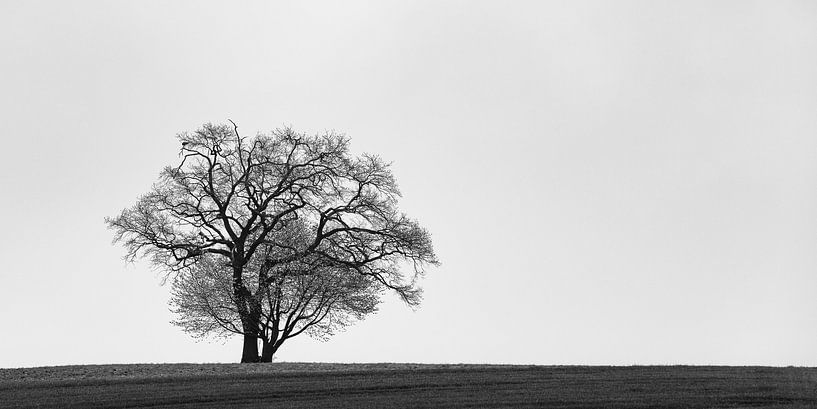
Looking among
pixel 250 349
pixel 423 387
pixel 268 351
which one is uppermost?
pixel 250 349

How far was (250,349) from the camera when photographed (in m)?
42.9

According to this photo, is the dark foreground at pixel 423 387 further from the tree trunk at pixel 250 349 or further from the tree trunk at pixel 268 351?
the tree trunk at pixel 250 349

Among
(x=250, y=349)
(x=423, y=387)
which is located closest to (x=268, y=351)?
(x=250, y=349)

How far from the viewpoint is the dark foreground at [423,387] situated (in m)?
25.0

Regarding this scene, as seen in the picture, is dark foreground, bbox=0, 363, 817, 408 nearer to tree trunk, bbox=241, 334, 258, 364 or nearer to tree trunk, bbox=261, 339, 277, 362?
tree trunk, bbox=261, 339, 277, 362

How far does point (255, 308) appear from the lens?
1641 inches

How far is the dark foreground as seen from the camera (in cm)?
2500

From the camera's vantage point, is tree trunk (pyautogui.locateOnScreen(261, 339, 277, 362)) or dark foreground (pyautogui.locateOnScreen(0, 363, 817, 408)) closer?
dark foreground (pyautogui.locateOnScreen(0, 363, 817, 408))

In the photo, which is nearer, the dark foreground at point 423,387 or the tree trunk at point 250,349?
the dark foreground at point 423,387

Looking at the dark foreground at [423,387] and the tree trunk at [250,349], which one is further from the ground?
the tree trunk at [250,349]

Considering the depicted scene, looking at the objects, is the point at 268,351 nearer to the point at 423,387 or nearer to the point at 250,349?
the point at 250,349

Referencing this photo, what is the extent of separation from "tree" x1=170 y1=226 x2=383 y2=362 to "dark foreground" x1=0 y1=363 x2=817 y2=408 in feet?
18.3

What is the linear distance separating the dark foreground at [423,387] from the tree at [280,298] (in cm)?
558

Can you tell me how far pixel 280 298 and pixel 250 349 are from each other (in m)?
3.05
